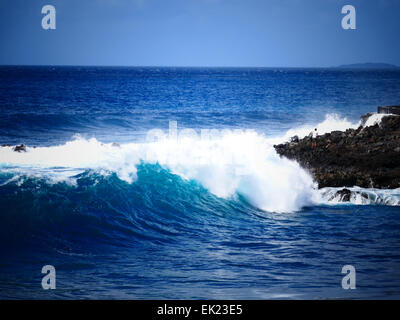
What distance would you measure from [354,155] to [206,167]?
529 cm

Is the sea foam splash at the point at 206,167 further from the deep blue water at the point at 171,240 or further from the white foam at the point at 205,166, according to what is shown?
the deep blue water at the point at 171,240

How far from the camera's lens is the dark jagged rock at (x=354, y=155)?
14289 millimetres

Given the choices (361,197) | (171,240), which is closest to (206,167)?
(361,197)

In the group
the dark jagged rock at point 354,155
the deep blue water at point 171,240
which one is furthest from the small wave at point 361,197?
the dark jagged rock at point 354,155

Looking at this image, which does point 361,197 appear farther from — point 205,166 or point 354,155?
point 205,166

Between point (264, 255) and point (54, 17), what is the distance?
789 centimetres

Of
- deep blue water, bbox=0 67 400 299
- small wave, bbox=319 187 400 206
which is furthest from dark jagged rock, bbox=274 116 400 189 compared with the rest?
deep blue water, bbox=0 67 400 299

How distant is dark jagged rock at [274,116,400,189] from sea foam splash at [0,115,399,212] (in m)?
0.91

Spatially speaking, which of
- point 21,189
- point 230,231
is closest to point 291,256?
point 230,231

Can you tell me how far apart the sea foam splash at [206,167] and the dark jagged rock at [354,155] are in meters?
0.91

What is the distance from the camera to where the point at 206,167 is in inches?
552

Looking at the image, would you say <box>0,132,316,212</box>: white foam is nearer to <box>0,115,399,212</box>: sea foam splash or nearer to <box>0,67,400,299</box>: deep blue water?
<box>0,115,399,212</box>: sea foam splash

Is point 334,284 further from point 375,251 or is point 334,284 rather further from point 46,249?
point 46,249

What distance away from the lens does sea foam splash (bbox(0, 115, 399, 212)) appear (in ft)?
41.7
